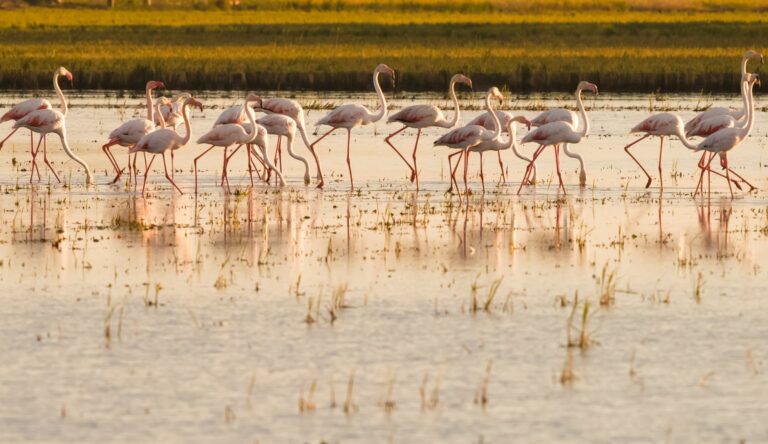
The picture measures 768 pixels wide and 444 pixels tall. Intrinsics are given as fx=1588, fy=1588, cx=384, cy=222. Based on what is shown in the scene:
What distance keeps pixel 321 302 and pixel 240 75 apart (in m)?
32.2

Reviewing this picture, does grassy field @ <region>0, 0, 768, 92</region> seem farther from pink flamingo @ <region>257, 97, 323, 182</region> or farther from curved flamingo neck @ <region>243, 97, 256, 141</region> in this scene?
curved flamingo neck @ <region>243, 97, 256, 141</region>

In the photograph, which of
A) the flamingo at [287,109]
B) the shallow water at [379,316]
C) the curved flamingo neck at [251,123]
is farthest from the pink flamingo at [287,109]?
the shallow water at [379,316]

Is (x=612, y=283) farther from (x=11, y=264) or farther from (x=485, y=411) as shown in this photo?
(x=11, y=264)

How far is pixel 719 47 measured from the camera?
61719 millimetres

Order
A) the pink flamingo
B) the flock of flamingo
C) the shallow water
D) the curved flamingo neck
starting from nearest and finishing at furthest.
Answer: the shallow water, the flock of flamingo, the curved flamingo neck, the pink flamingo

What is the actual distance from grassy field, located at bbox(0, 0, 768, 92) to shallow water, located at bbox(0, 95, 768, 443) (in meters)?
22.9

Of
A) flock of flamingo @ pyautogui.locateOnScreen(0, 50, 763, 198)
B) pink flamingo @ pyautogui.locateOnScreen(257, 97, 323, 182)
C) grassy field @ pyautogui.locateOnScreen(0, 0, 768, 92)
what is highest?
grassy field @ pyautogui.locateOnScreen(0, 0, 768, 92)

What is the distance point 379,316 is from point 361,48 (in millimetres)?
51373

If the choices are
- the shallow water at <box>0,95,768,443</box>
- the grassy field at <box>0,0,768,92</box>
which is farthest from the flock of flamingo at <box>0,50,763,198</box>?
the grassy field at <box>0,0,768,92</box>

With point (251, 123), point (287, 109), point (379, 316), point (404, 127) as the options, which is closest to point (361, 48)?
point (287, 109)

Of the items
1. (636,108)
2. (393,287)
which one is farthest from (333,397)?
(636,108)

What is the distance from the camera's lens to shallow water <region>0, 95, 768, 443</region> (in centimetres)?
899

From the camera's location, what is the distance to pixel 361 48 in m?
62.8

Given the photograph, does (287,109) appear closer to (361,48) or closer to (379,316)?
(379,316)
